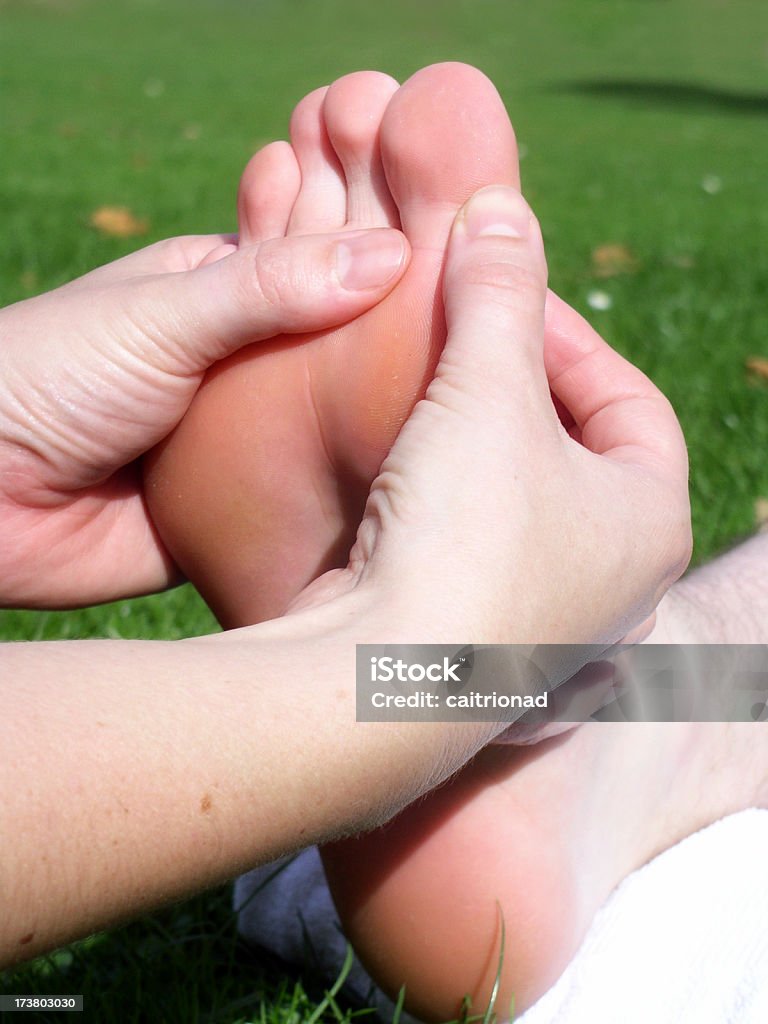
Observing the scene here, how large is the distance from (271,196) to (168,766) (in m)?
0.70

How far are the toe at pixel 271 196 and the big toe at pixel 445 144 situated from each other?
16cm

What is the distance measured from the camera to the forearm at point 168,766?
661 millimetres

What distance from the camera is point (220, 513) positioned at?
43.8 inches

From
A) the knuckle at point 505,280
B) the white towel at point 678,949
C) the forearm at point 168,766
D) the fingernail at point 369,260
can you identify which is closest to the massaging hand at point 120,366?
the fingernail at point 369,260

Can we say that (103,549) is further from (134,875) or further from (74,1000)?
(134,875)

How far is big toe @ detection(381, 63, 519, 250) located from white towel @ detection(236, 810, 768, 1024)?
691 mm

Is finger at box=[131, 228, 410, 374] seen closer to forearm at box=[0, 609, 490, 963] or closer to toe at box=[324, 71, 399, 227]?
toe at box=[324, 71, 399, 227]

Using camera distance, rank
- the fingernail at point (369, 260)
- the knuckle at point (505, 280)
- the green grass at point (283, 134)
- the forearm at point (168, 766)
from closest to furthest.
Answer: the forearm at point (168, 766) < the knuckle at point (505, 280) < the fingernail at point (369, 260) < the green grass at point (283, 134)

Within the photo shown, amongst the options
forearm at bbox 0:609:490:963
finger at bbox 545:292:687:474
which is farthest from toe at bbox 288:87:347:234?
forearm at bbox 0:609:490:963

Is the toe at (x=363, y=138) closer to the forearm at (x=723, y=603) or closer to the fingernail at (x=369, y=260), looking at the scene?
the fingernail at (x=369, y=260)

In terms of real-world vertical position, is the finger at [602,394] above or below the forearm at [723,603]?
above

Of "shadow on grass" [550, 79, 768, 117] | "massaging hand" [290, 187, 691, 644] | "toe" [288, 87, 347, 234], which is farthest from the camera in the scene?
"shadow on grass" [550, 79, 768, 117]

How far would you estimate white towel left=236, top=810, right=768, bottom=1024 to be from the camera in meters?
1.09

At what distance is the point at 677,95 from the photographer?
10562 millimetres
